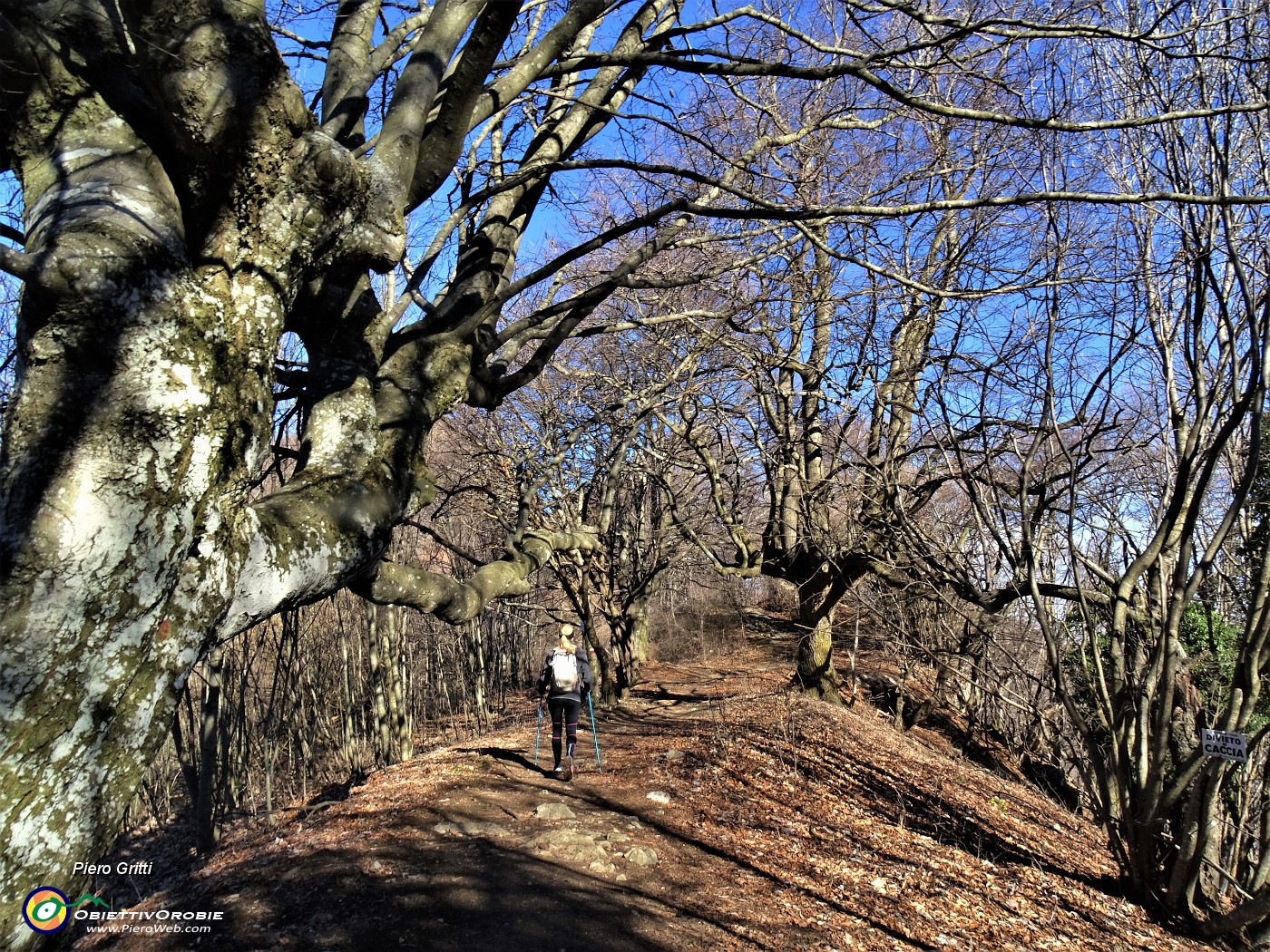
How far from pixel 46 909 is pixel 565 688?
6.10 meters

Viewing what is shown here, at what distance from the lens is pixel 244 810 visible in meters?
10.7

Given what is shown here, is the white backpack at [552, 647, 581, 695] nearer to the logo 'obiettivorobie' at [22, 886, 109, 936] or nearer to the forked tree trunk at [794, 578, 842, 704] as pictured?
the forked tree trunk at [794, 578, 842, 704]

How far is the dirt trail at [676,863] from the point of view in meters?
4.44

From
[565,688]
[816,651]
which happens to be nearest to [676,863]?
[565,688]

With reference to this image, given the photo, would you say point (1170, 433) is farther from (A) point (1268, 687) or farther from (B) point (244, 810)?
(B) point (244, 810)

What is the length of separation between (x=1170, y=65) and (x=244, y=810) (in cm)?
1294

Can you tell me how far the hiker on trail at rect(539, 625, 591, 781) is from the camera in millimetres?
7500

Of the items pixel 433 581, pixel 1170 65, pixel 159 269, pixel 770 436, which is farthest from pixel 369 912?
pixel 770 436

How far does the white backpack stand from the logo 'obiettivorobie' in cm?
599

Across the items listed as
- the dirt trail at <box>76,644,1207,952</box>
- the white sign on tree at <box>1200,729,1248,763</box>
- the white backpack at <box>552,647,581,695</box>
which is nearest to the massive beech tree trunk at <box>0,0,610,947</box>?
the dirt trail at <box>76,644,1207,952</box>

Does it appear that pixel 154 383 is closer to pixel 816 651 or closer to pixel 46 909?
pixel 46 909

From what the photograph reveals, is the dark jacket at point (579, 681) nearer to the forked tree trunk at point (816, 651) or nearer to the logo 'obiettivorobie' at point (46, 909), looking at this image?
the forked tree trunk at point (816, 651)

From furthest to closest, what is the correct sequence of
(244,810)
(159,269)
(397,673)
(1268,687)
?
(397,673) < (244,810) < (1268,687) < (159,269)

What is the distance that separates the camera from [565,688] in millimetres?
7500
